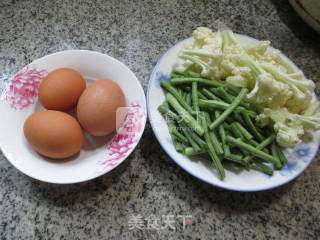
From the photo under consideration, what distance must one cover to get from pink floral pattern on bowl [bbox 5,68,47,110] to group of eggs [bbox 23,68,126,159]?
5cm

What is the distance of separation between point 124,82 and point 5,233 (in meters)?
0.47

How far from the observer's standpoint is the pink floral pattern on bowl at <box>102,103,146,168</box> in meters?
0.75

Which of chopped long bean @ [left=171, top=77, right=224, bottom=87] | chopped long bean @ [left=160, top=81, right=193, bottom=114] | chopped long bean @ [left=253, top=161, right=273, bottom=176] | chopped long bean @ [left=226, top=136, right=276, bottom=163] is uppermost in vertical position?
chopped long bean @ [left=171, top=77, right=224, bottom=87]

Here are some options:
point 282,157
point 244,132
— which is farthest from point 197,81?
point 282,157

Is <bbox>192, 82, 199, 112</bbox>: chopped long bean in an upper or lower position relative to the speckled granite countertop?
upper

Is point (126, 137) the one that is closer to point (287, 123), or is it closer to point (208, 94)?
point (208, 94)

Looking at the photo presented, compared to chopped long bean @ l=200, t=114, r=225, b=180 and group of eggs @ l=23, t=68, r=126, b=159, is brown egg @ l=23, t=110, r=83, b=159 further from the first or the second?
chopped long bean @ l=200, t=114, r=225, b=180

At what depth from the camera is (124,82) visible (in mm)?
850

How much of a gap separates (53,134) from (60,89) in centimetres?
13

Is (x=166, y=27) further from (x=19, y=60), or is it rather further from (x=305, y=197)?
(x=305, y=197)

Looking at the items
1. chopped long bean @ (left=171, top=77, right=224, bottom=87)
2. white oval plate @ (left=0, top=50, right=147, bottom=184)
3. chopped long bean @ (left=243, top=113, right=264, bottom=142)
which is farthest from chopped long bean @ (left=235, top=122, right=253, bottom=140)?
white oval plate @ (left=0, top=50, right=147, bottom=184)

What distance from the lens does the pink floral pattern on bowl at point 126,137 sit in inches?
29.7

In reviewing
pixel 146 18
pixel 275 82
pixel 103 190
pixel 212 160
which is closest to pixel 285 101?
pixel 275 82

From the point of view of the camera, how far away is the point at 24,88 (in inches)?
32.9
